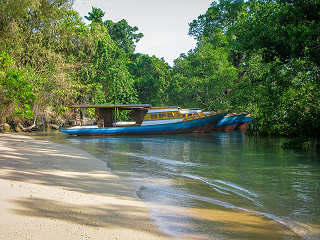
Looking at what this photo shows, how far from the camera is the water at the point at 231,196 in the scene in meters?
5.27

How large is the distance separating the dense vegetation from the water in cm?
501

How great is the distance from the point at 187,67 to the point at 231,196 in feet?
126

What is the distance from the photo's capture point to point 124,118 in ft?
151

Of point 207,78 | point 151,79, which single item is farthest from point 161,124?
point 151,79

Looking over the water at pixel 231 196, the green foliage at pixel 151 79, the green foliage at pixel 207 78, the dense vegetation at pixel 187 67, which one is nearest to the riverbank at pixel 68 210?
the water at pixel 231 196

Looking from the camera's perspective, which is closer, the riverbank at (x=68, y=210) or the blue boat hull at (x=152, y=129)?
the riverbank at (x=68, y=210)

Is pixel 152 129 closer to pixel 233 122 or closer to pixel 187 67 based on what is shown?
pixel 233 122

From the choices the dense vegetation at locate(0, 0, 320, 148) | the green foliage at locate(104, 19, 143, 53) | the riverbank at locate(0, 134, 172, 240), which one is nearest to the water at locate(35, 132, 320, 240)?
the riverbank at locate(0, 134, 172, 240)

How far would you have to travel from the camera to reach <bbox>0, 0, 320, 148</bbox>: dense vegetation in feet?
50.6

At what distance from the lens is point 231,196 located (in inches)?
302

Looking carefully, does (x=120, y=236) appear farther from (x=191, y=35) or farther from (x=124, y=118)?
(x=191, y=35)

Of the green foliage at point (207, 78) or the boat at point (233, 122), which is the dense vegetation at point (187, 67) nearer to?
the green foliage at point (207, 78)

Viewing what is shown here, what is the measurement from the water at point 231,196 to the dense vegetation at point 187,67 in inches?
197

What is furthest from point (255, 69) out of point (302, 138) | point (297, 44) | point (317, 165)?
point (317, 165)
